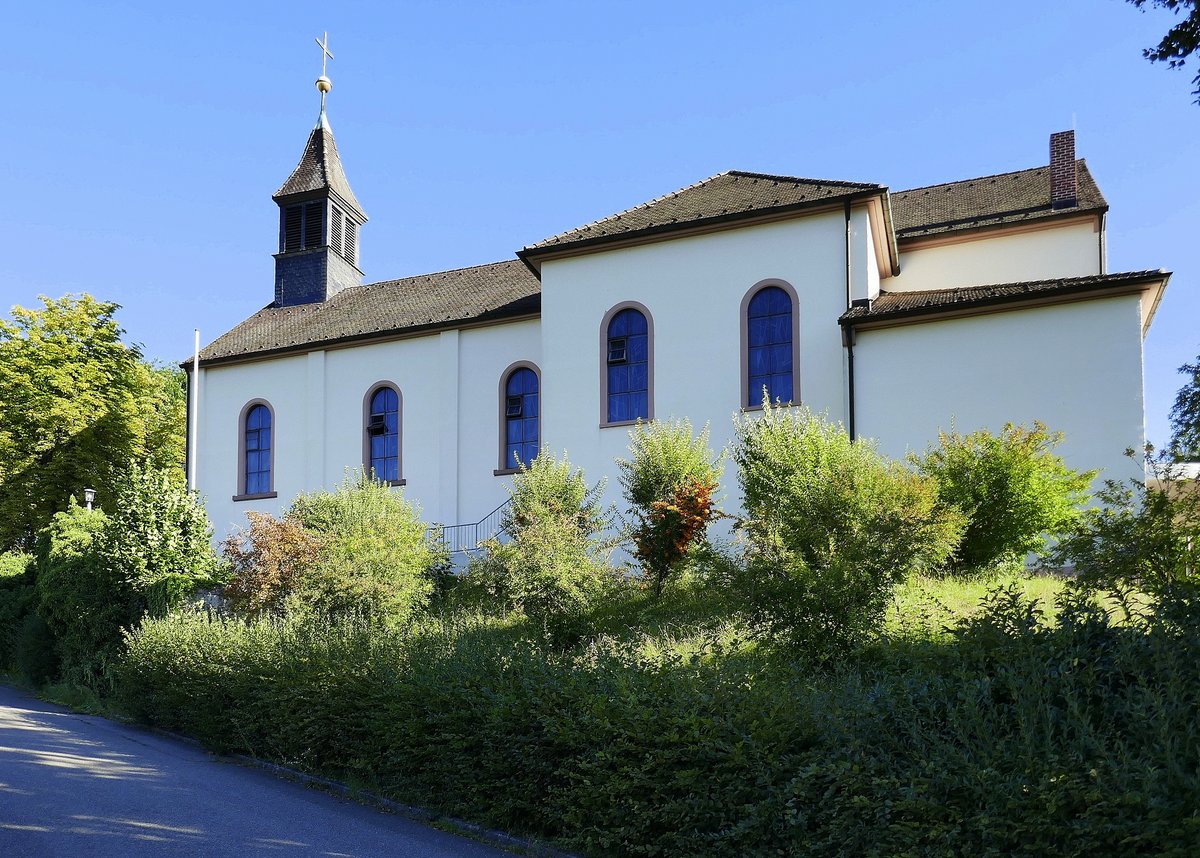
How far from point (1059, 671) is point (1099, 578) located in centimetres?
231

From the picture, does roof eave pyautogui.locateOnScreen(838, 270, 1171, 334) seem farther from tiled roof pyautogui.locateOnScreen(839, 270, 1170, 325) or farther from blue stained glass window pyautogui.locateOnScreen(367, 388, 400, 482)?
blue stained glass window pyautogui.locateOnScreen(367, 388, 400, 482)

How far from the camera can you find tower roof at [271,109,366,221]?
102 feet

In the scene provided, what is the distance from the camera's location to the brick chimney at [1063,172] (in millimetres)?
23922

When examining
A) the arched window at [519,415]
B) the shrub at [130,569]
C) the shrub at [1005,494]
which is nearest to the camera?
the shrub at [1005,494]

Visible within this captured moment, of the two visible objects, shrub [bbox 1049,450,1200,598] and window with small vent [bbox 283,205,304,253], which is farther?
window with small vent [bbox 283,205,304,253]

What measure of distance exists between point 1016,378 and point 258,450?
772 inches

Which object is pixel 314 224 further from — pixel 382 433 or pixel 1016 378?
pixel 1016 378

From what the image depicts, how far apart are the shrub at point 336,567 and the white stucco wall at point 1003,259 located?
1311 cm

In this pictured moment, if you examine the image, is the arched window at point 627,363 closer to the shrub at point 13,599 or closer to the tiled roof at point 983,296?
the tiled roof at point 983,296

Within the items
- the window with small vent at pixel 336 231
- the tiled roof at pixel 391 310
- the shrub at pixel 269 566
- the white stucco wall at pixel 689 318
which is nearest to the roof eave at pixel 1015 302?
the white stucco wall at pixel 689 318

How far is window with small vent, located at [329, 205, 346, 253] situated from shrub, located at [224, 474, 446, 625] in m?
14.4

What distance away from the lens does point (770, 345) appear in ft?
66.8

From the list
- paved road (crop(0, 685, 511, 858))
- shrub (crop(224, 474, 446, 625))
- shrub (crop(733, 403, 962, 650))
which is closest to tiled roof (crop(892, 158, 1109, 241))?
shrub (crop(733, 403, 962, 650))

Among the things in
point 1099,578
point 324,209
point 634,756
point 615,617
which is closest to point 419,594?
point 615,617
